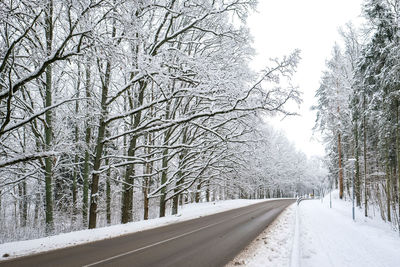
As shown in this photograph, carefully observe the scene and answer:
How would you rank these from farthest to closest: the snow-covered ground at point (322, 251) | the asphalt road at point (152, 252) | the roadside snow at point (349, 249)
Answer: the roadside snow at point (349, 249)
the snow-covered ground at point (322, 251)
the asphalt road at point (152, 252)

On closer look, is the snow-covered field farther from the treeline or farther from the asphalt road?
the treeline

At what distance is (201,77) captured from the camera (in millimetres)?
9977

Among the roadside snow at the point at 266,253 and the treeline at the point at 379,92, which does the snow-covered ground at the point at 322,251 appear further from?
the treeline at the point at 379,92

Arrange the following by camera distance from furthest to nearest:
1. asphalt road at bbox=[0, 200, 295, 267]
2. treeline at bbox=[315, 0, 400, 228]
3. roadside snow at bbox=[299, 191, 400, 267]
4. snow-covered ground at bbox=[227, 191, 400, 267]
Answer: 1. treeline at bbox=[315, 0, 400, 228]
2. roadside snow at bbox=[299, 191, 400, 267]
3. snow-covered ground at bbox=[227, 191, 400, 267]
4. asphalt road at bbox=[0, 200, 295, 267]

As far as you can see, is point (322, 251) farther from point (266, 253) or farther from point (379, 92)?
point (379, 92)

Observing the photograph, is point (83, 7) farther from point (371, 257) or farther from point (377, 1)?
point (377, 1)

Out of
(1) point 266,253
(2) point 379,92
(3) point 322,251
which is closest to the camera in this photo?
(1) point 266,253

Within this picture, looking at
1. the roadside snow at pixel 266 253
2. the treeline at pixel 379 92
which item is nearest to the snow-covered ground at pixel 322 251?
the roadside snow at pixel 266 253

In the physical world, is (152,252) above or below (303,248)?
above

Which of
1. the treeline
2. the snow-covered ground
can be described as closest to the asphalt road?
the snow-covered ground

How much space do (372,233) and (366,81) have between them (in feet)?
31.9

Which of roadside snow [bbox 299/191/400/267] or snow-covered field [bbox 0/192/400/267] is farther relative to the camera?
roadside snow [bbox 299/191/400/267]

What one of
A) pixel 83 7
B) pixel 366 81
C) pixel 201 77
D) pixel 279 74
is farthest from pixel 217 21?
pixel 366 81

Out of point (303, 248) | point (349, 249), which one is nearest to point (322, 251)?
point (303, 248)
